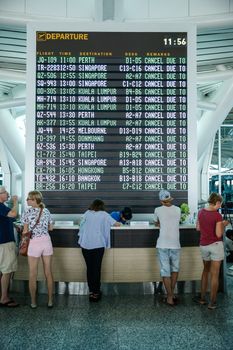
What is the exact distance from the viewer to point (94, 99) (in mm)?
6547

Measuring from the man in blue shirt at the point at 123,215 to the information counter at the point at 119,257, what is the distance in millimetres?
230

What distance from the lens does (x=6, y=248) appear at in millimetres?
5234

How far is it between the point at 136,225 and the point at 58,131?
1936mm

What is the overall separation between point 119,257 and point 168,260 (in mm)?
799

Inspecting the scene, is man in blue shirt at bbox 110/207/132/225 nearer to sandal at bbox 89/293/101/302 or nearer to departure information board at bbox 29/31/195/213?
departure information board at bbox 29/31/195/213

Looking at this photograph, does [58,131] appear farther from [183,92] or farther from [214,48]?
[214,48]

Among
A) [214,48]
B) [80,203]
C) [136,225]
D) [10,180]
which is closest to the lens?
[136,225]

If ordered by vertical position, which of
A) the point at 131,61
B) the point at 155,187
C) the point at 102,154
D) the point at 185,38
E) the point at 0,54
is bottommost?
the point at 155,187

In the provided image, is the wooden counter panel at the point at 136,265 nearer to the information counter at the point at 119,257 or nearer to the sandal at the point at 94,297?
the information counter at the point at 119,257

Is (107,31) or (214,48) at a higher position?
(214,48)

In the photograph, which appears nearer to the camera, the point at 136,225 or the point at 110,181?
the point at 136,225

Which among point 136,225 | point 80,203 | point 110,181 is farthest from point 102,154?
point 136,225

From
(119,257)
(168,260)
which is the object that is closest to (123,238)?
(119,257)

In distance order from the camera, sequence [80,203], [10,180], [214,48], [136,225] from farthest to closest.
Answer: [10,180], [214,48], [80,203], [136,225]
